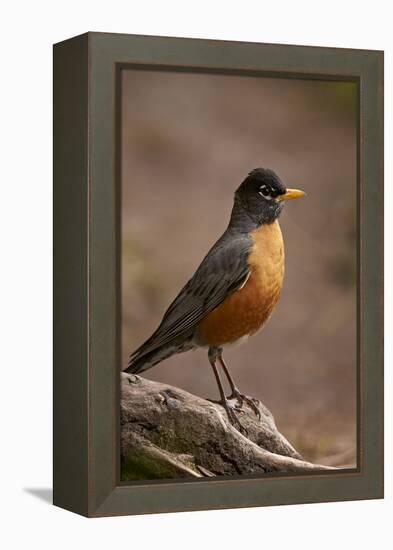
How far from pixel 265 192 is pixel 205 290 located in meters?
0.54

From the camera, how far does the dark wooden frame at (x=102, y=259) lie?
6.45 metres

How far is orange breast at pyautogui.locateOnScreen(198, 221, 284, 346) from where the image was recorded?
6.82 metres

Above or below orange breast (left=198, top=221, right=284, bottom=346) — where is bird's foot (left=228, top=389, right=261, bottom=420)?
below

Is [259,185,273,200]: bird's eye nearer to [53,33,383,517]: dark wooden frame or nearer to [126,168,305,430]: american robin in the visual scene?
[126,168,305,430]: american robin

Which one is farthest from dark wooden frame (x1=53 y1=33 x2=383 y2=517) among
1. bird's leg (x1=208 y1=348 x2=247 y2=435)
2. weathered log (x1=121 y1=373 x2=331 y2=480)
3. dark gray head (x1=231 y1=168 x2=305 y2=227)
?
dark gray head (x1=231 y1=168 x2=305 y2=227)

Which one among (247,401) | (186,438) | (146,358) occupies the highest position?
(146,358)

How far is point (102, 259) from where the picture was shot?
6473mm

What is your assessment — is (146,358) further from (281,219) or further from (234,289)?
(281,219)

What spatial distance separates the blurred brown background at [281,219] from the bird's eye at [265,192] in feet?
0.33

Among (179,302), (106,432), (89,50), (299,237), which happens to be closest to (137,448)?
(106,432)

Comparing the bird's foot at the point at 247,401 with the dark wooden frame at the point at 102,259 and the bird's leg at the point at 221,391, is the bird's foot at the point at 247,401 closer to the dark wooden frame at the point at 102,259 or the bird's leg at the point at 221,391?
the bird's leg at the point at 221,391

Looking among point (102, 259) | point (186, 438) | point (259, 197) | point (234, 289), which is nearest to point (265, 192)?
point (259, 197)

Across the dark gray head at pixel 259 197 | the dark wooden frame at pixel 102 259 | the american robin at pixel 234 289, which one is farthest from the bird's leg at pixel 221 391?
the dark gray head at pixel 259 197

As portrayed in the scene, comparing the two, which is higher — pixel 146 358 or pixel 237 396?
pixel 146 358
